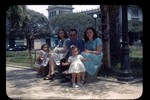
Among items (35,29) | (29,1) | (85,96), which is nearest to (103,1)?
(29,1)

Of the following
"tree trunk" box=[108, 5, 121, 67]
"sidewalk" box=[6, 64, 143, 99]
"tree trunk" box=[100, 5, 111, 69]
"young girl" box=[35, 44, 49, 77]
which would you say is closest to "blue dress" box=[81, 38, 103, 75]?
"sidewalk" box=[6, 64, 143, 99]

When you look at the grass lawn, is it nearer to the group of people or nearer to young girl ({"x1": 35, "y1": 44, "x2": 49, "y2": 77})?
young girl ({"x1": 35, "y1": 44, "x2": 49, "y2": 77})

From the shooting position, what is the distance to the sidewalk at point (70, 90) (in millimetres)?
3551

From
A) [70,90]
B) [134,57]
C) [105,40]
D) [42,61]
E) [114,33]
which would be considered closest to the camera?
[70,90]

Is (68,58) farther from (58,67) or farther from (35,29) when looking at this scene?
(35,29)

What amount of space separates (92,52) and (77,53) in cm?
26

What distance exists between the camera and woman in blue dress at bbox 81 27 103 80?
4.29 meters

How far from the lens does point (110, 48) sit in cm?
621

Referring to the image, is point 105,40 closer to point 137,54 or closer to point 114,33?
point 114,33

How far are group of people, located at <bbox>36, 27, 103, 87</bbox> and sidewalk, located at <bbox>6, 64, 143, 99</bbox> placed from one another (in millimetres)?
209

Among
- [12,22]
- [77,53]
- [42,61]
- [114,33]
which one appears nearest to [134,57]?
[114,33]

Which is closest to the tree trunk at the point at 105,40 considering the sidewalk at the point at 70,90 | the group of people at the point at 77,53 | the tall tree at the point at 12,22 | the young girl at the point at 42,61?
the sidewalk at the point at 70,90

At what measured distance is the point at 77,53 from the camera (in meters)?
4.34
